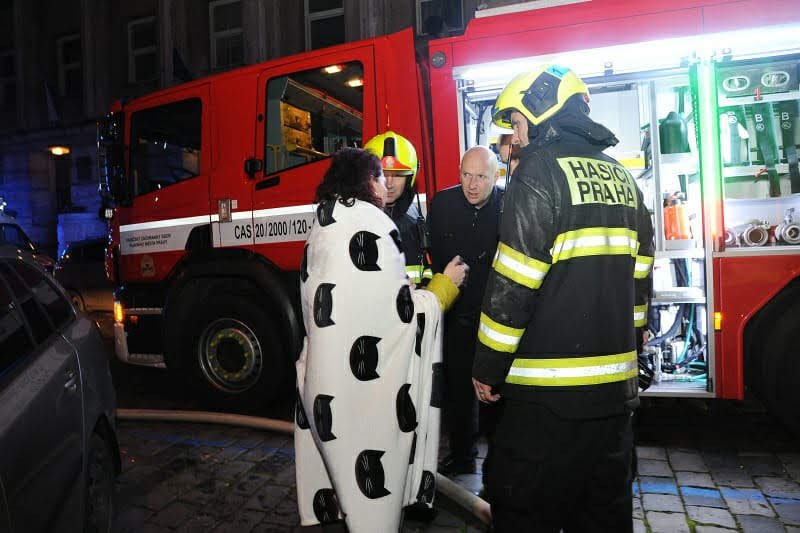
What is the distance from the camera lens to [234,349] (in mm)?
4480

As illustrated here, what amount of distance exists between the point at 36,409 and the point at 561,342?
1820 mm

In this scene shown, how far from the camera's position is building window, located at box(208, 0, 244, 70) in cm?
1731

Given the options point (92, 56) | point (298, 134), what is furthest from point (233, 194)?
point (92, 56)

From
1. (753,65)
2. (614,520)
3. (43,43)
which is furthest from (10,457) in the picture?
(43,43)

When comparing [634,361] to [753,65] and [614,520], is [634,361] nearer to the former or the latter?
[614,520]

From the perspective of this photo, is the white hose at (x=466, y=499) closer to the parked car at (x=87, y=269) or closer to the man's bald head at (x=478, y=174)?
the man's bald head at (x=478, y=174)

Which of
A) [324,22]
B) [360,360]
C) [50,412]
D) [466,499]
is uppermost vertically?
[324,22]

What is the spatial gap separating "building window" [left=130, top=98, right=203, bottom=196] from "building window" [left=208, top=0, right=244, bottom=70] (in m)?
13.5

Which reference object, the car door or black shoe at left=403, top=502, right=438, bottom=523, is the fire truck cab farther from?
the car door

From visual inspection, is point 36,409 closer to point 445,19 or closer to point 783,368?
point 445,19

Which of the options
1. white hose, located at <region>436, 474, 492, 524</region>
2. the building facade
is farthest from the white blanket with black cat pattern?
the building facade

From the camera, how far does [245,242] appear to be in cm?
430

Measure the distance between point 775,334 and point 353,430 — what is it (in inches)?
107

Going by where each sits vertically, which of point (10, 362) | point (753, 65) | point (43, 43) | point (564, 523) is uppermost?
point (43, 43)
